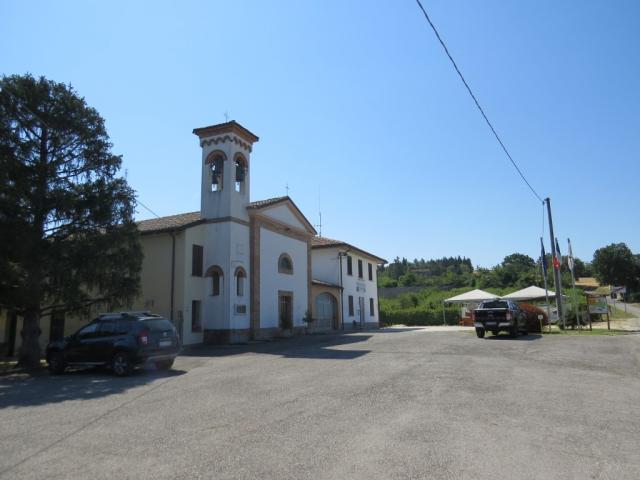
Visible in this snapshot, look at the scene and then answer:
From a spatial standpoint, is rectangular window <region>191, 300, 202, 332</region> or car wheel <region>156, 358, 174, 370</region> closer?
Result: car wheel <region>156, 358, 174, 370</region>

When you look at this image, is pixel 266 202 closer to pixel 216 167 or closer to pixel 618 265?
pixel 216 167

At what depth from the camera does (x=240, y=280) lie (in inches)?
948

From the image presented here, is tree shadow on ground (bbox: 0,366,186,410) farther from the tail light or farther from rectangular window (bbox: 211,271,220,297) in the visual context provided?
rectangular window (bbox: 211,271,220,297)

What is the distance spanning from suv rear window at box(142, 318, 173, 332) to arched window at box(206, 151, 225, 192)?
39.3 ft

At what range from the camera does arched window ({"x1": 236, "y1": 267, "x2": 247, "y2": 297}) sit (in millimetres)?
23766

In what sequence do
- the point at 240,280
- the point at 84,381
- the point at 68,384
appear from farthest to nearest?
the point at 240,280
the point at 84,381
the point at 68,384

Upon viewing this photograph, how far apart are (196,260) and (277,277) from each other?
17.5 ft

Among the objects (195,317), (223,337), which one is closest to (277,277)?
(223,337)

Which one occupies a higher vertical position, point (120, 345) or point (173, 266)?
point (173, 266)

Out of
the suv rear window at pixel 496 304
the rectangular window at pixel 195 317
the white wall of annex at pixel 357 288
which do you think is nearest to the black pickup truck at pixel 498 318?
the suv rear window at pixel 496 304

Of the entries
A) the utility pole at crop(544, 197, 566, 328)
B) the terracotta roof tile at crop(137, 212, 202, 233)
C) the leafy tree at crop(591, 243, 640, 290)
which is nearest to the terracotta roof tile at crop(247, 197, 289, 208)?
the terracotta roof tile at crop(137, 212, 202, 233)

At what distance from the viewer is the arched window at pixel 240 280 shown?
23.8 metres

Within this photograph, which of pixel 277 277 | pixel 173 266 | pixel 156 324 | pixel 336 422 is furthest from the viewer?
pixel 277 277

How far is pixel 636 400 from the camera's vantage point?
8125 millimetres
